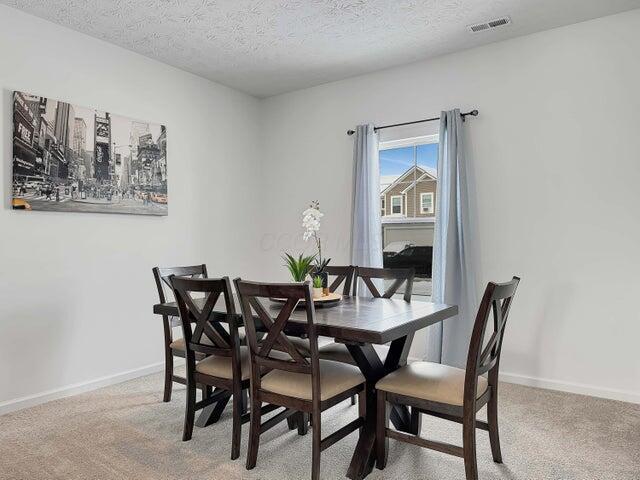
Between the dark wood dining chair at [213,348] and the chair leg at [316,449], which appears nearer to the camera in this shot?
the chair leg at [316,449]

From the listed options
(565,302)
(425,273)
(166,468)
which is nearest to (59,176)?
(166,468)

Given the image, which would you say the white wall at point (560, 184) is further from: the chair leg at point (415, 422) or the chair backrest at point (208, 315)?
the chair backrest at point (208, 315)

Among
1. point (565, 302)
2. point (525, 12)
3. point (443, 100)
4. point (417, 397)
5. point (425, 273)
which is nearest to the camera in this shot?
point (417, 397)

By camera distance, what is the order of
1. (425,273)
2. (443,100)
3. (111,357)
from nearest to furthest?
(111,357) → (443,100) → (425,273)

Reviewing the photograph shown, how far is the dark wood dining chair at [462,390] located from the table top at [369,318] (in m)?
0.24

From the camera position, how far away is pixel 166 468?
2344 millimetres

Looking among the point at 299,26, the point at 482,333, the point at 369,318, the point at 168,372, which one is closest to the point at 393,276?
the point at 369,318

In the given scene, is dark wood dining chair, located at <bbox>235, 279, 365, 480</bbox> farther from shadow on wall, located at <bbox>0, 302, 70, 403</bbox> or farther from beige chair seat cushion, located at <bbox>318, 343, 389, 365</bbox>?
shadow on wall, located at <bbox>0, 302, 70, 403</bbox>

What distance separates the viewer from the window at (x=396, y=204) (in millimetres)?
4434

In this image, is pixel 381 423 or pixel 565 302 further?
pixel 565 302

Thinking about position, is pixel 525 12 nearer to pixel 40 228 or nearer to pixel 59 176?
pixel 59 176

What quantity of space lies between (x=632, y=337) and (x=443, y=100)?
234cm

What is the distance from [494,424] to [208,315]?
1587mm

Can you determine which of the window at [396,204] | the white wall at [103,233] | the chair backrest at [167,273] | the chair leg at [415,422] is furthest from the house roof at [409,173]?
the chair leg at [415,422]
